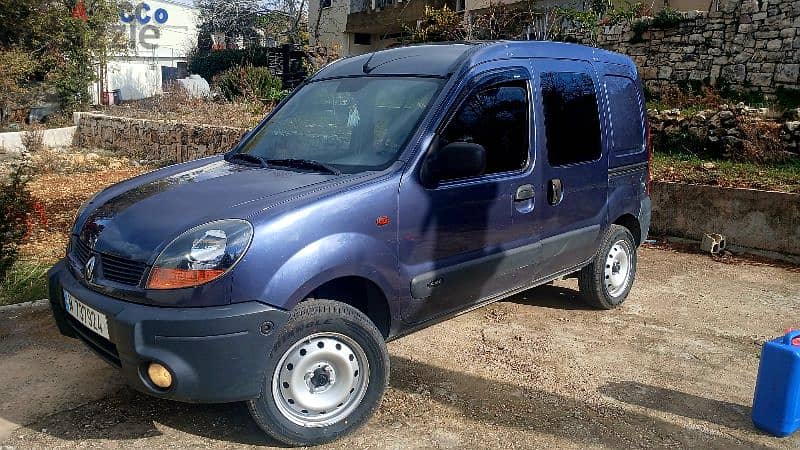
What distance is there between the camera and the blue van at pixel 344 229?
2.97m

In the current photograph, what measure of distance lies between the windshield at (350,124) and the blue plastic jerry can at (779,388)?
2.26 metres

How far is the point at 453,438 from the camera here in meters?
3.43

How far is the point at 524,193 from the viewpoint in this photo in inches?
165

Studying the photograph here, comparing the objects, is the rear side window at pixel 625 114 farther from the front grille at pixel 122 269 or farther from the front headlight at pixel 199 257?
the front grille at pixel 122 269

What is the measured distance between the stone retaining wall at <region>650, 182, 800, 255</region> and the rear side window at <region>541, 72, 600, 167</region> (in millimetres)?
3334

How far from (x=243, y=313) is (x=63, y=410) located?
1.52 m

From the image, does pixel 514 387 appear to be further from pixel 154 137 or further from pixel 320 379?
pixel 154 137

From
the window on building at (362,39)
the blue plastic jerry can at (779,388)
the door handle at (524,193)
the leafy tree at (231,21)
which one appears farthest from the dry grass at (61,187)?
the leafy tree at (231,21)

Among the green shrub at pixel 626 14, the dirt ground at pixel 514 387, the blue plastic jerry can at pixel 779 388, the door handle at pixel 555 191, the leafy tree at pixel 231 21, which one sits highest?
A: the leafy tree at pixel 231 21

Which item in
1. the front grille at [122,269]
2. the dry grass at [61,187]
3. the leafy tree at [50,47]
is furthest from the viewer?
the leafy tree at [50,47]

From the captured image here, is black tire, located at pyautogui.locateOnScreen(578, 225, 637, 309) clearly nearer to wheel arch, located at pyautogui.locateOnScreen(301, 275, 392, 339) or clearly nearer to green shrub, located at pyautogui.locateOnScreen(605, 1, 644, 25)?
wheel arch, located at pyautogui.locateOnScreen(301, 275, 392, 339)

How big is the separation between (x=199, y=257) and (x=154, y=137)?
1136 cm

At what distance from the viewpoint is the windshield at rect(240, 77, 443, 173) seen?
3736 millimetres

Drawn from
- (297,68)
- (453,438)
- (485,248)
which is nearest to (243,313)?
(453,438)
